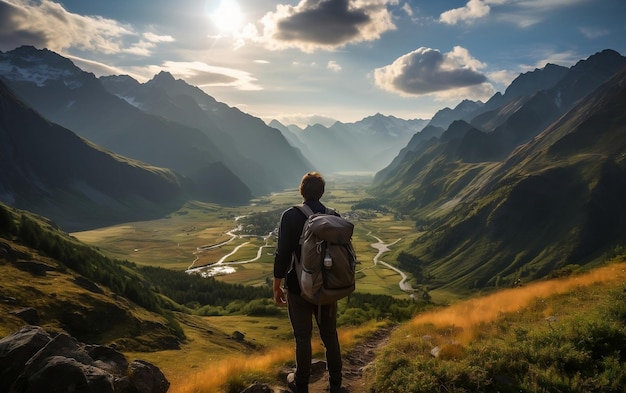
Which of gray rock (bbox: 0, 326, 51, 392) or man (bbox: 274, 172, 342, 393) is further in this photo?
man (bbox: 274, 172, 342, 393)

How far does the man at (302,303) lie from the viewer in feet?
29.7

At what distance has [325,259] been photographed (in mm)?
8211

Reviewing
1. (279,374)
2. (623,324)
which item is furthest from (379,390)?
(623,324)

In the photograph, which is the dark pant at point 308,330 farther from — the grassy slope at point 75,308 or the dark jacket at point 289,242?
the grassy slope at point 75,308

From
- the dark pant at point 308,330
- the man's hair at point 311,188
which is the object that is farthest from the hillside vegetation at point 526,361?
the man's hair at point 311,188

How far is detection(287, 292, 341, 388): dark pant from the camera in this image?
920 cm

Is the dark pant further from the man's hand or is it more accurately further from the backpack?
the backpack

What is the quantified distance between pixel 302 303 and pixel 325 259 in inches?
64.8

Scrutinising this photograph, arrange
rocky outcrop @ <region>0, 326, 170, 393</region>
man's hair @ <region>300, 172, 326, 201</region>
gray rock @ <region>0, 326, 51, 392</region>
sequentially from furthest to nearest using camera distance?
1. man's hair @ <region>300, 172, 326, 201</region>
2. gray rock @ <region>0, 326, 51, 392</region>
3. rocky outcrop @ <region>0, 326, 170, 393</region>

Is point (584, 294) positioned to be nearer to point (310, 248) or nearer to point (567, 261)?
point (310, 248)

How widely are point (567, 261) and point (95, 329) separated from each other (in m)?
215

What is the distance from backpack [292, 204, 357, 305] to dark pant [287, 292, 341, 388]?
87 cm

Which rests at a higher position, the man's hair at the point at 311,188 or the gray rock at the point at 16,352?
the man's hair at the point at 311,188

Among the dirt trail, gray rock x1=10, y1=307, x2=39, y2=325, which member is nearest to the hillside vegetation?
the dirt trail
